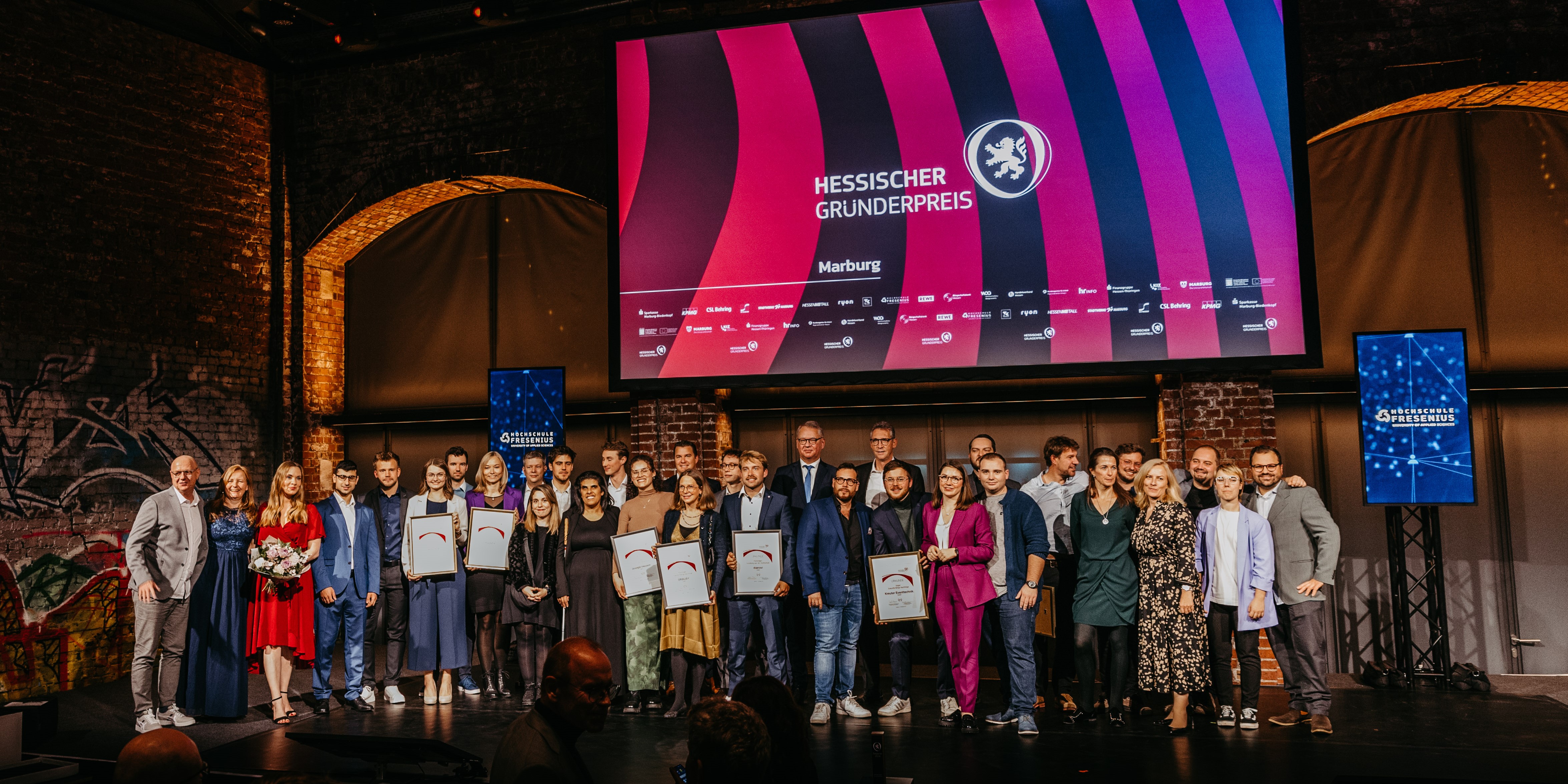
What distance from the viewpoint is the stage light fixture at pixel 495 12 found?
8.45 metres

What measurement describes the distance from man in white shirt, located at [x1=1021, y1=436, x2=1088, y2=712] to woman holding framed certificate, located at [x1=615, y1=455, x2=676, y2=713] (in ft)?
7.89

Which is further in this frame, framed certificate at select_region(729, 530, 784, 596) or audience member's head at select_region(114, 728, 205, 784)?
framed certificate at select_region(729, 530, 784, 596)

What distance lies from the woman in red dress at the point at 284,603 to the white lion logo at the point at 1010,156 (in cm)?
510

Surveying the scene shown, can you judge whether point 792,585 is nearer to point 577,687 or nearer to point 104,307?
point 577,687

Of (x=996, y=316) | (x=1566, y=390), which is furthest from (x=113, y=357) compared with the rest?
(x=1566, y=390)

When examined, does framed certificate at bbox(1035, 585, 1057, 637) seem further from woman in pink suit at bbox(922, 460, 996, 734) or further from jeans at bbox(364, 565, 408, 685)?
jeans at bbox(364, 565, 408, 685)

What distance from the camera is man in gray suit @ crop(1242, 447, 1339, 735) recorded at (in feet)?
17.6

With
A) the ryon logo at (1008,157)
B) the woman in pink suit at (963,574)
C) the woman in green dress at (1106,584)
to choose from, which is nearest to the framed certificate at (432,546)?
the woman in pink suit at (963,574)

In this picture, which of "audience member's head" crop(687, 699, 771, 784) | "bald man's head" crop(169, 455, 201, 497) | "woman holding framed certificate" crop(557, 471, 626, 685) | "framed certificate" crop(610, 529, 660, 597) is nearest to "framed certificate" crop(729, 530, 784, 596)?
"framed certificate" crop(610, 529, 660, 597)

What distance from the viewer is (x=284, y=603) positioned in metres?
6.11

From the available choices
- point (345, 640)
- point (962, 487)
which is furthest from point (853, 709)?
point (345, 640)

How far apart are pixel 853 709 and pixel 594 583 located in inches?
71.6

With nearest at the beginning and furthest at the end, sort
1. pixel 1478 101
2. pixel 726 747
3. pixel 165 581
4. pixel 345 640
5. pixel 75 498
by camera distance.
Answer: pixel 726 747, pixel 165 581, pixel 345 640, pixel 1478 101, pixel 75 498

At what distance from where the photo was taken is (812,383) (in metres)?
7.25
